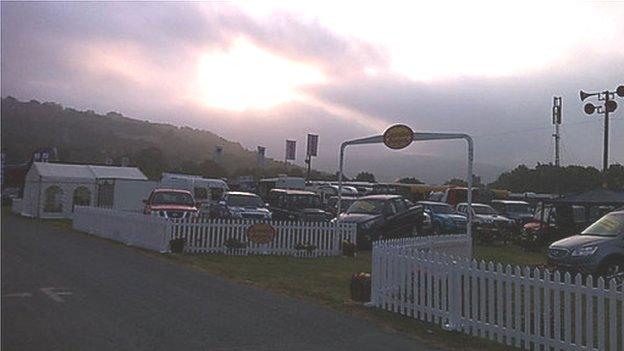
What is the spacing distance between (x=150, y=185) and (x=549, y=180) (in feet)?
166

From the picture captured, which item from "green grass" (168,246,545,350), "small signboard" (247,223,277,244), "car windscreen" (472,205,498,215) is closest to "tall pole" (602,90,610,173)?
"car windscreen" (472,205,498,215)

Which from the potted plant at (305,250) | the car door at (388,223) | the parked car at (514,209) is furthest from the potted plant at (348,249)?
the parked car at (514,209)

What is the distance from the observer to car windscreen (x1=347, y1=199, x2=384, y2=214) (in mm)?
22311

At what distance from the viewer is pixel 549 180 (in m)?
75.2

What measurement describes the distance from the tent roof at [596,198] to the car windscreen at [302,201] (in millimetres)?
9531

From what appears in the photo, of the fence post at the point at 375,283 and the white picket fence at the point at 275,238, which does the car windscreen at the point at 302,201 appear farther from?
the fence post at the point at 375,283

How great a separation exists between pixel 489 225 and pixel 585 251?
13.9 m

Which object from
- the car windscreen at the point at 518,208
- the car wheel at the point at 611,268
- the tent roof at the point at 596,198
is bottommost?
the car wheel at the point at 611,268

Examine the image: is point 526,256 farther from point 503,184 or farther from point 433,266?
point 503,184

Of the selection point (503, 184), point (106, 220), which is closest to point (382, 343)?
point (106, 220)

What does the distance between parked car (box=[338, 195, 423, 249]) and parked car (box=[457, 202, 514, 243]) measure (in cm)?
289

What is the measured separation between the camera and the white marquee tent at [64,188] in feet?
124

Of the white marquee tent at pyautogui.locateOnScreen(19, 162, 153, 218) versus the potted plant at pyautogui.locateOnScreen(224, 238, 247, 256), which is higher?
the white marquee tent at pyautogui.locateOnScreen(19, 162, 153, 218)

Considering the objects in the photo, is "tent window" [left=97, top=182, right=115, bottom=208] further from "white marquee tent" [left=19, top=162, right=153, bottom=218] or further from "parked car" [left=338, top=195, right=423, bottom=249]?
"parked car" [left=338, top=195, right=423, bottom=249]
